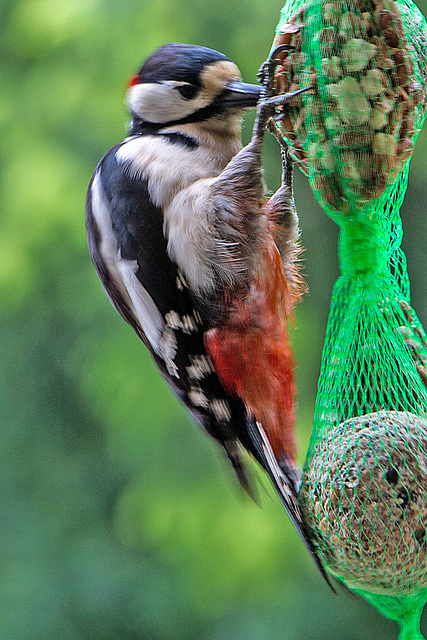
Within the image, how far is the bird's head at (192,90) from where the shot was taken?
161 cm

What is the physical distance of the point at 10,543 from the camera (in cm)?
368

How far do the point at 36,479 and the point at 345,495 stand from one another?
8.87ft

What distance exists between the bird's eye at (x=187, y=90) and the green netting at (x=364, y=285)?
220 mm

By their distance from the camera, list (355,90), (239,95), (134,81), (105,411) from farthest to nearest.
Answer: (105,411) → (134,81) → (239,95) → (355,90)

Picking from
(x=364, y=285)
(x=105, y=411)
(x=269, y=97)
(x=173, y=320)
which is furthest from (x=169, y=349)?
(x=105, y=411)

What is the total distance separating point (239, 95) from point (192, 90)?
96 millimetres

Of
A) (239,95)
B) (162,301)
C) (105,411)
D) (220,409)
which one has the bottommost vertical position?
(105,411)

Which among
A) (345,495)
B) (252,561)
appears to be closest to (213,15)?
(252,561)

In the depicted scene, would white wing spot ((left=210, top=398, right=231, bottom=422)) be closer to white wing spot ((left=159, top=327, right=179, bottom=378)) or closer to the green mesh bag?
white wing spot ((left=159, top=327, right=179, bottom=378))

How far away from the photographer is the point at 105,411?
10.7 feet

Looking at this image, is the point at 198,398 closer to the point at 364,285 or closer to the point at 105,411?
the point at 364,285

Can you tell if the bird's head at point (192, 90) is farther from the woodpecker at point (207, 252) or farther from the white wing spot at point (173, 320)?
the white wing spot at point (173, 320)

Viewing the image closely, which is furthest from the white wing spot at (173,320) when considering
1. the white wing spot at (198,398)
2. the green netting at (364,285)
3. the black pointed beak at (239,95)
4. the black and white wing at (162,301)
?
the black pointed beak at (239,95)

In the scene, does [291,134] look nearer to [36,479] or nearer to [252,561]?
[252,561]
